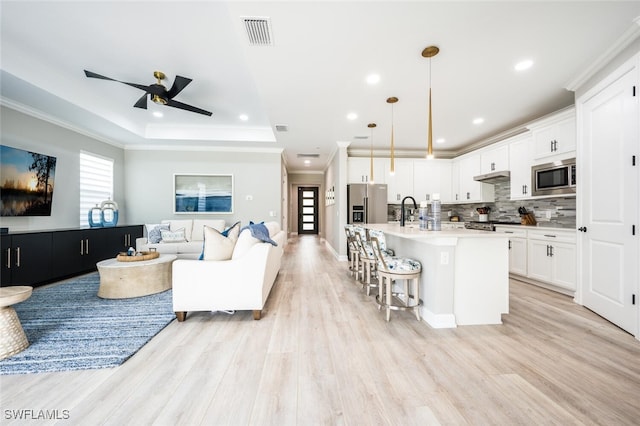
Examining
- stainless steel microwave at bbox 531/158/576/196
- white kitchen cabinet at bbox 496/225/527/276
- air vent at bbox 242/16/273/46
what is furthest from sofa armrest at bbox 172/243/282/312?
stainless steel microwave at bbox 531/158/576/196

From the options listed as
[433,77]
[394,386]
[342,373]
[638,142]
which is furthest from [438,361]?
[433,77]

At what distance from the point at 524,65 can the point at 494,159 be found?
2509 mm

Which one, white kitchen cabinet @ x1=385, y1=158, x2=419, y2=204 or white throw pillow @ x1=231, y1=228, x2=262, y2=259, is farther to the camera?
white kitchen cabinet @ x1=385, y1=158, x2=419, y2=204

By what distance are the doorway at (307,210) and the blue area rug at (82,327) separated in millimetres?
8342

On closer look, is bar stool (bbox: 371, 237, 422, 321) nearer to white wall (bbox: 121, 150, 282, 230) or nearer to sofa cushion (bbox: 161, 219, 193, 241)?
white wall (bbox: 121, 150, 282, 230)

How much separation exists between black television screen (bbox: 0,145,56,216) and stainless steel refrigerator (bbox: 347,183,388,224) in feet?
17.8

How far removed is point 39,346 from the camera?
6.50 ft

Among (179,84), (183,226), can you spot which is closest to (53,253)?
(183,226)

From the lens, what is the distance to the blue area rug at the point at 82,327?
5.87ft

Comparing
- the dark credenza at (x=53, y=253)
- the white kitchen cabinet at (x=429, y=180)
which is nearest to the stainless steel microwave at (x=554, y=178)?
the white kitchen cabinet at (x=429, y=180)

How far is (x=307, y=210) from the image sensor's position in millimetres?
11617

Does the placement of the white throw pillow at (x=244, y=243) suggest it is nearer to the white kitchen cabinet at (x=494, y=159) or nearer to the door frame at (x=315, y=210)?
the white kitchen cabinet at (x=494, y=159)

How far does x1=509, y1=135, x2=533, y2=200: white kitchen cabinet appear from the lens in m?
4.11

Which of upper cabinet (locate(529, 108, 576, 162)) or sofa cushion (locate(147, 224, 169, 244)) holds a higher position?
upper cabinet (locate(529, 108, 576, 162))
